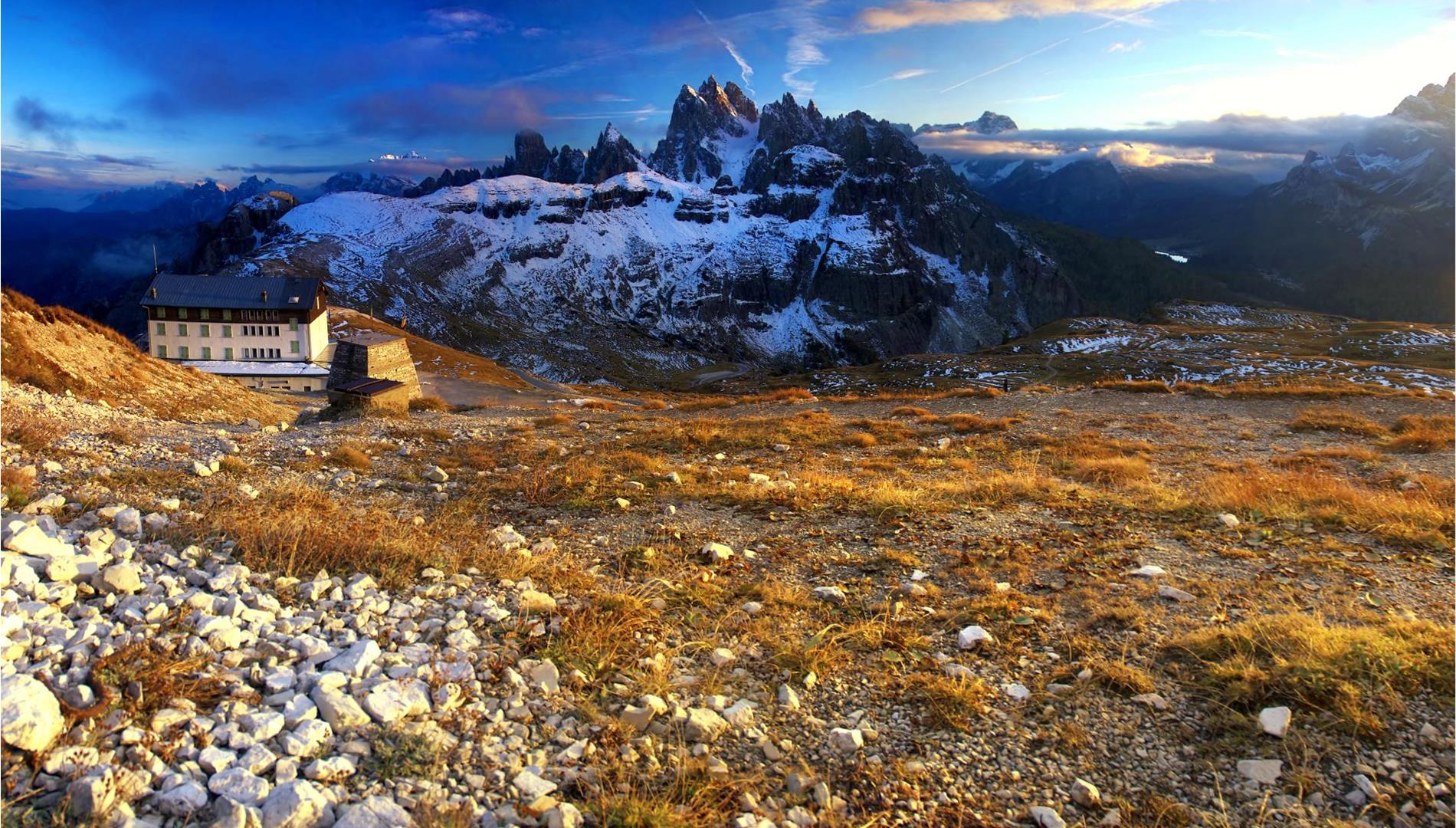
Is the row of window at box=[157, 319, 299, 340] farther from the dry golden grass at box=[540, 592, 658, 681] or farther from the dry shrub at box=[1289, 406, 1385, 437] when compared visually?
the dry shrub at box=[1289, 406, 1385, 437]

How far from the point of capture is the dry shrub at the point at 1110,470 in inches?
605

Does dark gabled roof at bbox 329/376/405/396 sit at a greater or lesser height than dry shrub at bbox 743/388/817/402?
greater

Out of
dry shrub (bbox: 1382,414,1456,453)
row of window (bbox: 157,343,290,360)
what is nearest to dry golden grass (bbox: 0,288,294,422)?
dry shrub (bbox: 1382,414,1456,453)

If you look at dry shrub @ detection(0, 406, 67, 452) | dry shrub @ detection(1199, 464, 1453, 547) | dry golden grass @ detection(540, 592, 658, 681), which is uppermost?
dry shrub @ detection(0, 406, 67, 452)

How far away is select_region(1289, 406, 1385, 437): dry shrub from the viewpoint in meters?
21.8

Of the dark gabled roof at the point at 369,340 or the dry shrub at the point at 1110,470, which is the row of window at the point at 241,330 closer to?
the dark gabled roof at the point at 369,340

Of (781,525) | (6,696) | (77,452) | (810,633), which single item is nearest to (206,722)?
(6,696)

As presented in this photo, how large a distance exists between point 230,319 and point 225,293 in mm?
3021

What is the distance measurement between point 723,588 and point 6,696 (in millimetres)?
6419

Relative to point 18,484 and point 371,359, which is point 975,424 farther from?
point 371,359

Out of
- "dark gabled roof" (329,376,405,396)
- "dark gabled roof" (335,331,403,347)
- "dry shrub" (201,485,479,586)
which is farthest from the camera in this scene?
"dark gabled roof" (335,331,403,347)

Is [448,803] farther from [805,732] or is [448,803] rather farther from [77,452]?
[77,452]

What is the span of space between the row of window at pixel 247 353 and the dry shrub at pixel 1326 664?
95406 mm

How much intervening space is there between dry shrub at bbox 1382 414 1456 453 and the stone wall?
55.0m
